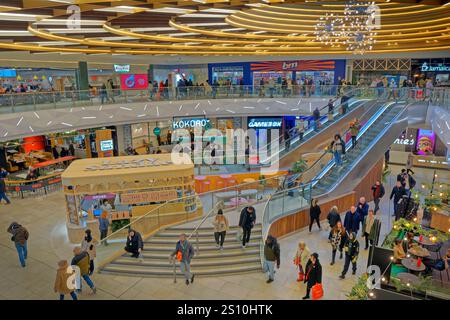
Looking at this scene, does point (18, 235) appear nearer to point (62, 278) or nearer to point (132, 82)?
point (62, 278)

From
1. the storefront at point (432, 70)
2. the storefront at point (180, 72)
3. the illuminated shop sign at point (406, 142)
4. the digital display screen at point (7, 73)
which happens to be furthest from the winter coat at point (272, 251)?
the storefront at point (180, 72)

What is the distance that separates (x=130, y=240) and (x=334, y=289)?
4.65 metres

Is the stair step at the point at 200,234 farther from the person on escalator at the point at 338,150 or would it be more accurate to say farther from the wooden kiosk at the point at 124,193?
the person on escalator at the point at 338,150

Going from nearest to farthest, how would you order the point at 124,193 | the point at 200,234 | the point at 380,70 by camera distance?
the point at 200,234 < the point at 124,193 < the point at 380,70

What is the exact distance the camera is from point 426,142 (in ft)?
72.5

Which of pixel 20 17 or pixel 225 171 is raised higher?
pixel 20 17

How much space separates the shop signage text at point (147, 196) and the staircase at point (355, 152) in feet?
15.3

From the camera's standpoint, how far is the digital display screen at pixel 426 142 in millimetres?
21922

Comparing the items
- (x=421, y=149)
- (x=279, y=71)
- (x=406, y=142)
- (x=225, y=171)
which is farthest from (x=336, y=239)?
(x=279, y=71)

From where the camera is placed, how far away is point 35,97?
1587cm

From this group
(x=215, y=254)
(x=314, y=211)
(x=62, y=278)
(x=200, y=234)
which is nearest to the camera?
(x=62, y=278)

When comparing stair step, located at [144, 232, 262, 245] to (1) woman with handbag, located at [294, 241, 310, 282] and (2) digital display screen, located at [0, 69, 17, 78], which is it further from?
(2) digital display screen, located at [0, 69, 17, 78]

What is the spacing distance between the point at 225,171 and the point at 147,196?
18.4 ft

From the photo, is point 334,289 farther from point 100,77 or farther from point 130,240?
point 100,77
